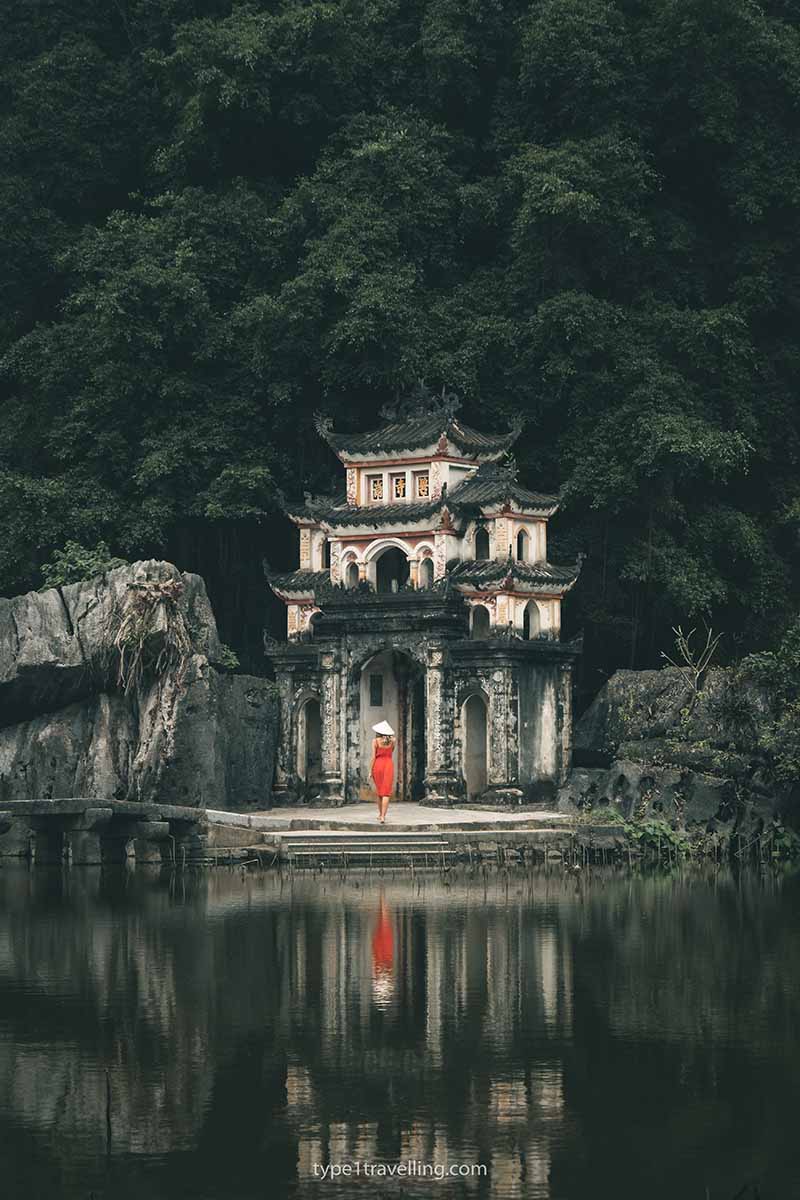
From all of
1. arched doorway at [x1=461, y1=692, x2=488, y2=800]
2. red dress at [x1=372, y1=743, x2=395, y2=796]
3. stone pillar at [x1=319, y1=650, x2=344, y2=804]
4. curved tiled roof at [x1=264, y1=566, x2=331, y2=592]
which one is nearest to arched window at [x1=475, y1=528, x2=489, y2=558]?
arched doorway at [x1=461, y1=692, x2=488, y2=800]

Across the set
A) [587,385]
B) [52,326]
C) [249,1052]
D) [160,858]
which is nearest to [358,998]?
[249,1052]

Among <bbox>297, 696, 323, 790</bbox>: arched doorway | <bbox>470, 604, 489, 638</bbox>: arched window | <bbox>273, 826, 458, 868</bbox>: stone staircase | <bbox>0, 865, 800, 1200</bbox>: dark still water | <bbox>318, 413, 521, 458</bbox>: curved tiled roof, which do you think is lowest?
<bbox>0, 865, 800, 1200</bbox>: dark still water

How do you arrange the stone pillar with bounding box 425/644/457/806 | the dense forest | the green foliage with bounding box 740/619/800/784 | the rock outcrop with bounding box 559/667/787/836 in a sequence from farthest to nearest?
the dense forest, the stone pillar with bounding box 425/644/457/806, the rock outcrop with bounding box 559/667/787/836, the green foliage with bounding box 740/619/800/784

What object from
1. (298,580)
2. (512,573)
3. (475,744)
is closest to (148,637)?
(298,580)

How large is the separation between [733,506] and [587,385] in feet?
19.2

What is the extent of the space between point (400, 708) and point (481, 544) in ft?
14.2

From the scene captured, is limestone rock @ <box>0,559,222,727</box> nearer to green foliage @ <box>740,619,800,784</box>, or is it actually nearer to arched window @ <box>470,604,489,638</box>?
arched window @ <box>470,604,489,638</box>

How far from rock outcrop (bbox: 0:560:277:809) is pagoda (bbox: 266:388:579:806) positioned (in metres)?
3.68

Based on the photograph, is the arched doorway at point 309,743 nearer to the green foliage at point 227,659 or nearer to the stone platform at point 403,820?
the green foliage at point 227,659

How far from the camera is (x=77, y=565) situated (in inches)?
1977

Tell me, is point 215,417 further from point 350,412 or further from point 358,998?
point 358,998

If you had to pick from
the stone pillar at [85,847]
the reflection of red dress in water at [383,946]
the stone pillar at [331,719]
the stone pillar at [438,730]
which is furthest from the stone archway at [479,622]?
the reflection of red dress in water at [383,946]

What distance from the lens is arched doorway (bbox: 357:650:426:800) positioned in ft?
168

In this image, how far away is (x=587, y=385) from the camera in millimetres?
52062
